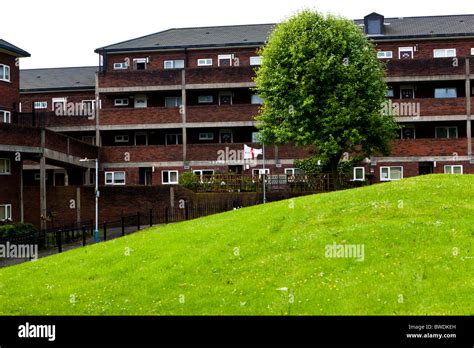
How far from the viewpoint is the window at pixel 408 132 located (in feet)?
165

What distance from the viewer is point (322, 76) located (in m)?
38.0

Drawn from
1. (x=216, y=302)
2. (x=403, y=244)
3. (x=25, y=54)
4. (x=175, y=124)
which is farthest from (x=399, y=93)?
(x=216, y=302)

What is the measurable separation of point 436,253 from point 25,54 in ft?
118

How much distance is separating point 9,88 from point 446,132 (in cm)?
3439

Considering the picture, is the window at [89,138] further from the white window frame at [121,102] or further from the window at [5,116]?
the window at [5,116]

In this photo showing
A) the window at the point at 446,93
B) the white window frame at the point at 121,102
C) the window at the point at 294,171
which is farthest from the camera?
the white window frame at the point at 121,102

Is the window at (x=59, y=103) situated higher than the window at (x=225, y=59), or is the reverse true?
the window at (x=225, y=59)

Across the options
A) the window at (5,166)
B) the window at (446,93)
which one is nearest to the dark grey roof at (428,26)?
the window at (446,93)

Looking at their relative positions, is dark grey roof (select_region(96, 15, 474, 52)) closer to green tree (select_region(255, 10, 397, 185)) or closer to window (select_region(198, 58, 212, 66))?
window (select_region(198, 58, 212, 66))

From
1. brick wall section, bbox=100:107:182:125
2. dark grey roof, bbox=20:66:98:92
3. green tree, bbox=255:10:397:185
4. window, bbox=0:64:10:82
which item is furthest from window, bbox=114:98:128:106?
green tree, bbox=255:10:397:185

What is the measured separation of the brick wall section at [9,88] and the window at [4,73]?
8.6 inches

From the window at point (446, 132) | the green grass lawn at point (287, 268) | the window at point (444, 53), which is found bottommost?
the green grass lawn at point (287, 268)

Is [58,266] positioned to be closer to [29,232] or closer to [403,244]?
[403,244]

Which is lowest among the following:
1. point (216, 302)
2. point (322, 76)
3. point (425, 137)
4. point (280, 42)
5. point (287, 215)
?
point (216, 302)
